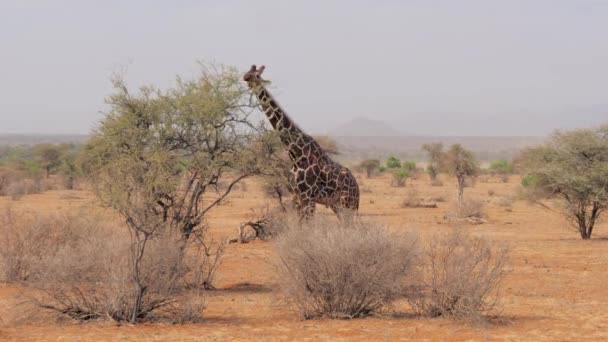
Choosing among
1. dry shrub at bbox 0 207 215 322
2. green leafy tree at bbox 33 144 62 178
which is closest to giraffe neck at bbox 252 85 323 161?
dry shrub at bbox 0 207 215 322

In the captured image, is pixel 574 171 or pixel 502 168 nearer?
pixel 574 171

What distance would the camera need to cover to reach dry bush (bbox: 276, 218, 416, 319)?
8.95m

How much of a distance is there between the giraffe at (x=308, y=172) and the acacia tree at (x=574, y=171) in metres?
5.82

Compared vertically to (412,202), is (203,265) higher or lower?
higher

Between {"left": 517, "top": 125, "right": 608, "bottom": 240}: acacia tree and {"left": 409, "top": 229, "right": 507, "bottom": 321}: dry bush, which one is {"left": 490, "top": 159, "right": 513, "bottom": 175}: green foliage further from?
{"left": 409, "top": 229, "right": 507, "bottom": 321}: dry bush

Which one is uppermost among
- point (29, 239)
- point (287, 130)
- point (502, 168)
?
point (287, 130)

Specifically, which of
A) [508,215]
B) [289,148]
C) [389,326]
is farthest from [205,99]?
[508,215]

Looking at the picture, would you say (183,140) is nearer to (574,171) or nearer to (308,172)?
(308,172)

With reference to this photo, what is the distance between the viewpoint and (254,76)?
1337 cm

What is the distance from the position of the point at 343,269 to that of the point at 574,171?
437 inches

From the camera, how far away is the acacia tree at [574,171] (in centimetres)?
1781

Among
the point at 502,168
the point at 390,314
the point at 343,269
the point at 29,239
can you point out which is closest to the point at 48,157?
the point at 502,168

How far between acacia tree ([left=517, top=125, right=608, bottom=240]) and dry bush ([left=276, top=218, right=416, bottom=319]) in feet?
32.6

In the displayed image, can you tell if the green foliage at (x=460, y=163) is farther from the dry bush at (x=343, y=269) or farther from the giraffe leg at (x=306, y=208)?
the dry bush at (x=343, y=269)
